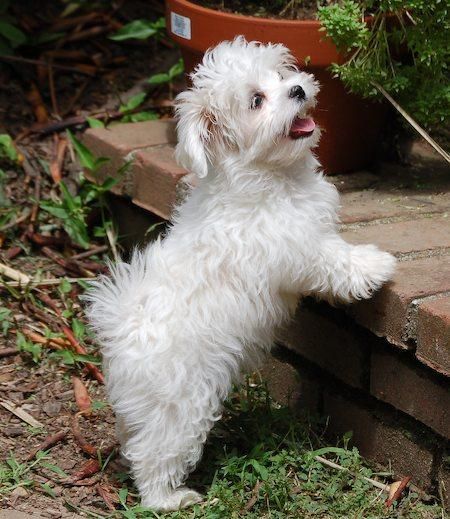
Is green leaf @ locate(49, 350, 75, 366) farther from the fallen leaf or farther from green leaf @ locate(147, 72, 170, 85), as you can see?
green leaf @ locate(147, 72, 170, 85)

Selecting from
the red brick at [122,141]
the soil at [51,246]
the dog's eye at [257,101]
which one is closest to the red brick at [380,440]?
the soil at [51,246]

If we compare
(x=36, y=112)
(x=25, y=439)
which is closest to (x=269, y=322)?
(x=25, y=439)

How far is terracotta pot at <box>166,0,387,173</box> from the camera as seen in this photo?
380 cm

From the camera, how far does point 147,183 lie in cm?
437

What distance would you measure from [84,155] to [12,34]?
1095mm

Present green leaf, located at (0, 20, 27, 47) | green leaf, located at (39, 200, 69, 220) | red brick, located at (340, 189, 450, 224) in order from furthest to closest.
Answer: green leaf, located at (0, 20, 27, 47), green leaf, located at (39, 200, 69, 220), red brick, located at (340, 189, 450, 224)

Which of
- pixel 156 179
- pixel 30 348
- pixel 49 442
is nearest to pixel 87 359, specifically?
pixel 30 348

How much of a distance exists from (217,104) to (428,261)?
35.0 inches

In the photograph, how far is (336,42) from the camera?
3.77 m

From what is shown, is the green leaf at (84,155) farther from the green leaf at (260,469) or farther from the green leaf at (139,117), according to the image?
the green leaf at (260,469)

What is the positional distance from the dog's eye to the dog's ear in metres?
0.15

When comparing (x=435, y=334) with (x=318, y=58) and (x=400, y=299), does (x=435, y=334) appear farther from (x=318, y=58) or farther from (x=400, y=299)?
(x=318, y=58)

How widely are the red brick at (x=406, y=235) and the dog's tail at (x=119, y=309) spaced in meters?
0.80

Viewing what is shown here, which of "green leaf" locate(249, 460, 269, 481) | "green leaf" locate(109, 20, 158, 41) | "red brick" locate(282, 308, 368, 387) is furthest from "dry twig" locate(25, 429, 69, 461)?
"green leaf" locate(109, 20, 158, 41)
